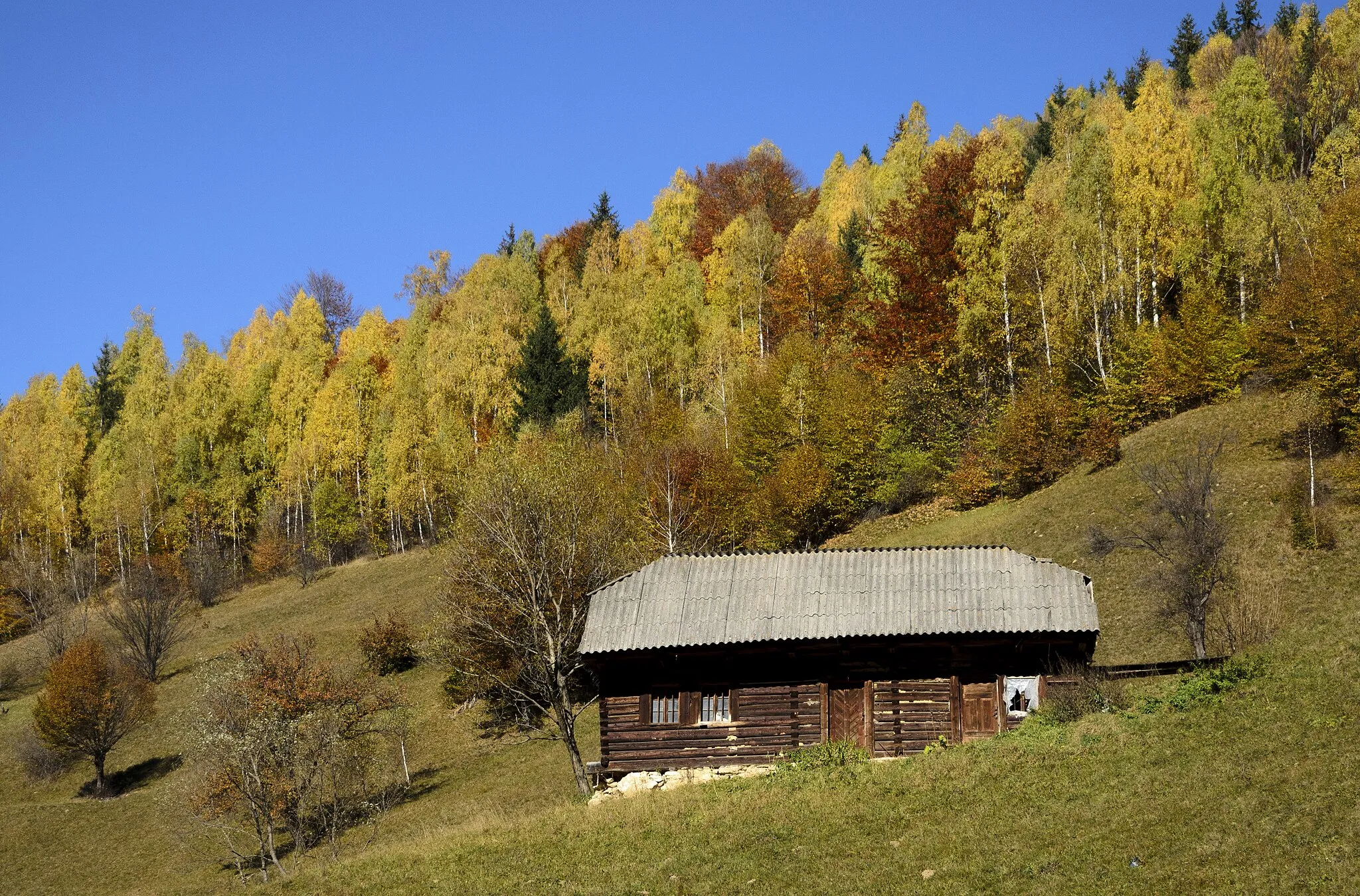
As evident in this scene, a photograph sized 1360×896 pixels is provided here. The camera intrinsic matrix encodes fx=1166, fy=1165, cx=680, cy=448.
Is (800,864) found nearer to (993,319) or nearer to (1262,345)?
(1262,345)

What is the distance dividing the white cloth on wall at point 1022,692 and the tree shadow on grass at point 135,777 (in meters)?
33.6

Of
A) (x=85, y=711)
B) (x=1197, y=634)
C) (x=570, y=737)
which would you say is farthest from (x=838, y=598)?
(x=85, y=711)

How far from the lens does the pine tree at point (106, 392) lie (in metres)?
93.4

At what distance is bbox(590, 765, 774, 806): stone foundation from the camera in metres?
27.0

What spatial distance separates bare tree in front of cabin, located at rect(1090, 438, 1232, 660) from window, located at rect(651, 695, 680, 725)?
39.6 feet

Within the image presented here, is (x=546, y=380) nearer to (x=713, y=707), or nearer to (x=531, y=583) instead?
(x=531, y=583)

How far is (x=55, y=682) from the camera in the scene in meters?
46.8

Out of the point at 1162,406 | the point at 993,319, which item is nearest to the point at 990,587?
the point at 1162,406

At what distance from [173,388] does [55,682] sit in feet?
149

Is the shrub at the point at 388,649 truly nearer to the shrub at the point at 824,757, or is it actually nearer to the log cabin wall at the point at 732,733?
the log cabin wall at the point at 732,733

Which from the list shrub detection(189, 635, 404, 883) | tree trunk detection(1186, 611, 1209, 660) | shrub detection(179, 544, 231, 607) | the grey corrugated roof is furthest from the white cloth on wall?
shrub detection(179, 544, 231, 607)

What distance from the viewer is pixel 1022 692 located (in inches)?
1062

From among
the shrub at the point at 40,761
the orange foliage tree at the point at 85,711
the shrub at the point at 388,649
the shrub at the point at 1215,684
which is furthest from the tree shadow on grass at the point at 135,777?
the shrub at the point at 1215,684

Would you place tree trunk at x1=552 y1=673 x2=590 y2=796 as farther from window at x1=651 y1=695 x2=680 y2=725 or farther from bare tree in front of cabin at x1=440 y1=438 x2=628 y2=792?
window at x1=651 y1=695 x2=680 y2=725
